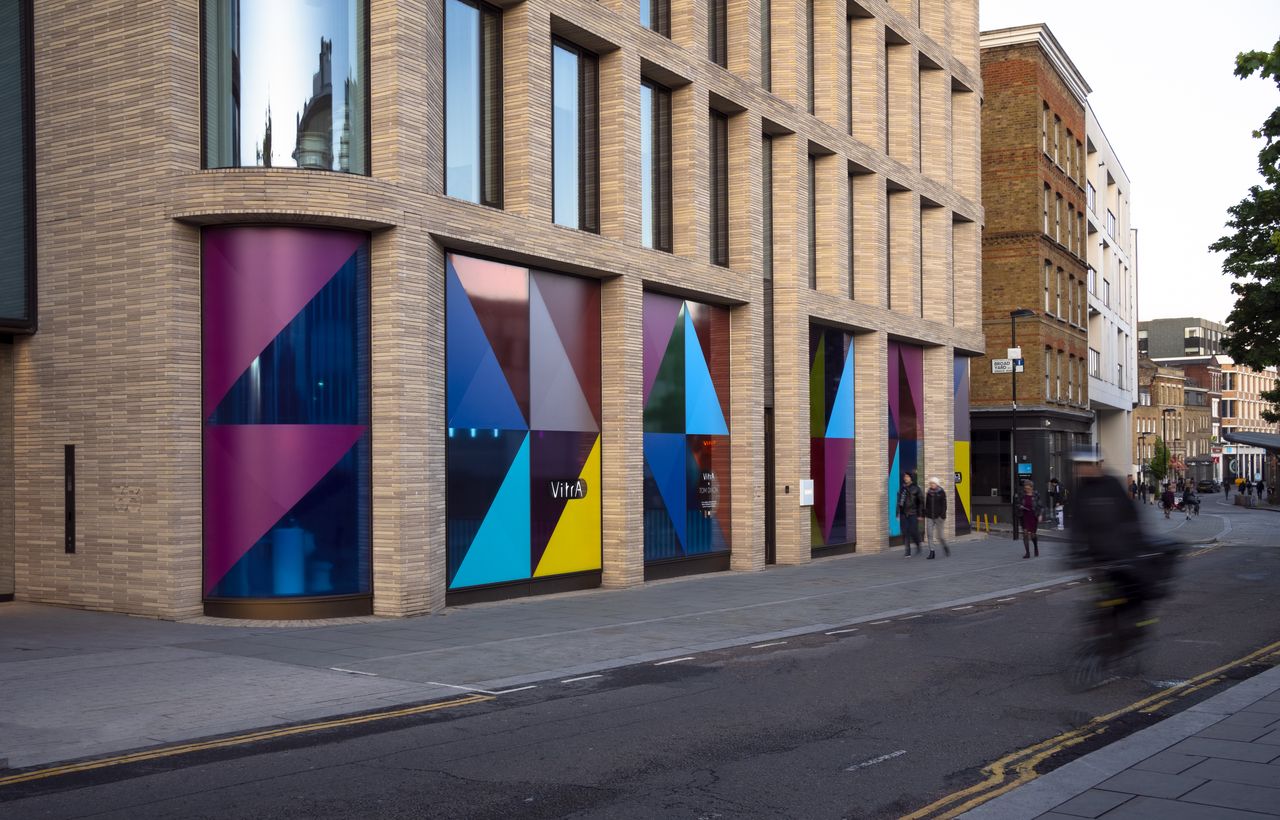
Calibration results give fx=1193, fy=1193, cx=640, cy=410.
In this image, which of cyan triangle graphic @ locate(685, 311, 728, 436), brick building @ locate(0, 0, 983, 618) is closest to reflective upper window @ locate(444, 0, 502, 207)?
brick building @ locate(0, 0, 983, 618)

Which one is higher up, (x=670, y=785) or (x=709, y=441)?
(x=709, y=441)

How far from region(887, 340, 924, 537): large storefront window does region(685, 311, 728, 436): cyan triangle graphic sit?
882 centimetres

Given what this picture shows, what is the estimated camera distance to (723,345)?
24625 mm

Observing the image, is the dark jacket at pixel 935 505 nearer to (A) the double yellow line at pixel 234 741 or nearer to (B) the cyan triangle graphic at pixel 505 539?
(B) the cyan triangle graphic at pixel 505 539

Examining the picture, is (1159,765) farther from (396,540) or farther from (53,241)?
(53,241)

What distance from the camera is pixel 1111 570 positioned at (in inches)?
407

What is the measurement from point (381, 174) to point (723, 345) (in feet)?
33.4

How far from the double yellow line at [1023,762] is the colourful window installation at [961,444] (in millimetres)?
26615

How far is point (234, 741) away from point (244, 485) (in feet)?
24.1

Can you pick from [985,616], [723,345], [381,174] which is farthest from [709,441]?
[381,174]

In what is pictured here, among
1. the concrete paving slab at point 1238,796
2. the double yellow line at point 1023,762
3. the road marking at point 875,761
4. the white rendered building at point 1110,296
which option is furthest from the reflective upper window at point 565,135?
the white rendered building at point 1110,296

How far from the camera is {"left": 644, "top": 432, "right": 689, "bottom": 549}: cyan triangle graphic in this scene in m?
22.0

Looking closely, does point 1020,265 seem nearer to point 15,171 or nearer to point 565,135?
point 565,135

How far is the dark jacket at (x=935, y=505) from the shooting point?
28.3 meters
